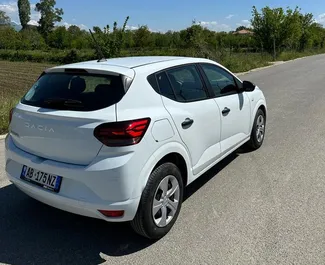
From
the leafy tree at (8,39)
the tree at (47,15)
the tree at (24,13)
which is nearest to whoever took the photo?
the leafy tree at (8,39)

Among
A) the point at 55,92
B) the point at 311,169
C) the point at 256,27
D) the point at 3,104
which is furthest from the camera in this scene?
the point at 256,27

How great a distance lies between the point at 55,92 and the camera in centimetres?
297

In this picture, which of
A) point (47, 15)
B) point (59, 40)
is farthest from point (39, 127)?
point (47, 15)

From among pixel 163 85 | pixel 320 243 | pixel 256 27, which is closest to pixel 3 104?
pixel 163 85

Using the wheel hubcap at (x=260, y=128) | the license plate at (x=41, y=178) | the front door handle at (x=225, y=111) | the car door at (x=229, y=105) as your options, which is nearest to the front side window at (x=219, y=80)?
the car door at (x=229, y=105)

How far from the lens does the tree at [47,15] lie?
92.1 meters

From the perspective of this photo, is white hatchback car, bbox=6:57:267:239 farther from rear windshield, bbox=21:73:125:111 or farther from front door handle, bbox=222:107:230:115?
front door handle, bbox=222:107:230:115

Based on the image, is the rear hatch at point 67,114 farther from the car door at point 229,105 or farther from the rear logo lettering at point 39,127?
the car door at point 229,105

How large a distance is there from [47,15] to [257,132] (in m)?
101

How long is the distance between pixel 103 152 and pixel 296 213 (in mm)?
2093

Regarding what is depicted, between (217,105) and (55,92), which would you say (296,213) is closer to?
(217,105)

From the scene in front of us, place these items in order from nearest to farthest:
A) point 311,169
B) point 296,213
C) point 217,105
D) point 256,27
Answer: point 296,213 → point 217,105 → point 311,169 → point 256,27

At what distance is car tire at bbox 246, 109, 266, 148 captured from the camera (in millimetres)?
4995

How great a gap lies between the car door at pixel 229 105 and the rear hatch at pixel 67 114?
1479 mm
